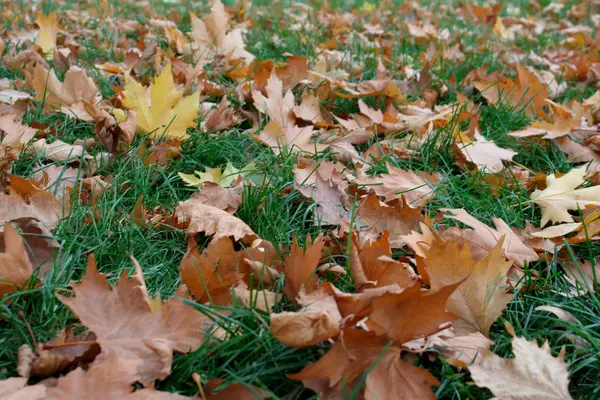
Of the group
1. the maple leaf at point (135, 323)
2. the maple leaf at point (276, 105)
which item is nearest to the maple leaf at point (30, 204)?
the maple leaf at point (135, 323)

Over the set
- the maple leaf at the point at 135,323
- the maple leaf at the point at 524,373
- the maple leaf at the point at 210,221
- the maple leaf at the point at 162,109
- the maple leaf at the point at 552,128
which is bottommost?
the maple leaf at the point at 524,373

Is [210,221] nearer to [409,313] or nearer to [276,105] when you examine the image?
[409,313]

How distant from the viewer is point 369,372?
0.96 meters

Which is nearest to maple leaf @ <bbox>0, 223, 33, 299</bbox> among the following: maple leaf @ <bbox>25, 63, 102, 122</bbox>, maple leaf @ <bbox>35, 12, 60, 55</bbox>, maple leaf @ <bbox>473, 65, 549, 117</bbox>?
maple leaf @ <bbox>25, 63, 102, 122</bbox>

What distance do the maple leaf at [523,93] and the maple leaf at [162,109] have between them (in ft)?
4.33

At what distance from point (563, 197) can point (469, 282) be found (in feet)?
2.04

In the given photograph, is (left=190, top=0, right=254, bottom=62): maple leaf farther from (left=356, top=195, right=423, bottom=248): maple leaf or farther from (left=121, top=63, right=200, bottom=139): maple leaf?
(left=356, top=195, right=423, bottom=248): maple leaf

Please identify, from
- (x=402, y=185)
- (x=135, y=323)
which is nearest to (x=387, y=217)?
(x=402, y=185)

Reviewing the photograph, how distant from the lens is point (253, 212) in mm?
1487

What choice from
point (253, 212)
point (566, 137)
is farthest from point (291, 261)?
point (566, 137)

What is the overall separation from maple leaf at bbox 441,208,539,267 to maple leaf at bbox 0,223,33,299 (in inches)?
39.3

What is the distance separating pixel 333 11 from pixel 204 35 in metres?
1.86

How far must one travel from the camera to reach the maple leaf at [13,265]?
109cm

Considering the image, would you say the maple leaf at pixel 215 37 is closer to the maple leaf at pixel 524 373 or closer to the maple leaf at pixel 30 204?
the maple leaf at pixel 30 204
